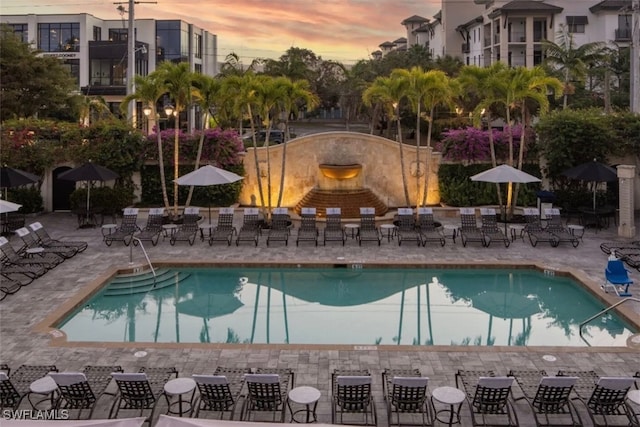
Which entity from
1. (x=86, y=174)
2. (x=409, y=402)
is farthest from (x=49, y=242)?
(x=409, y=402)

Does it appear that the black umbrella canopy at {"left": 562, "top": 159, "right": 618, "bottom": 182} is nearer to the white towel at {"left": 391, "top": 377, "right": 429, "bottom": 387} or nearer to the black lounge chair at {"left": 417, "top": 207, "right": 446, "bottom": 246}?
the black lounge chair at {"left": 417, "top": 207, "right": 446, "bottom": 246}

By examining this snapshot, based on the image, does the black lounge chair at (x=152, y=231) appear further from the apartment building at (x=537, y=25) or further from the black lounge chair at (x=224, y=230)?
the apartment building at (x=537, y=25)

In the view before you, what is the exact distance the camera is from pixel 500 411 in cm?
815

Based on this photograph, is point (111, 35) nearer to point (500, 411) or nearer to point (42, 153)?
point (42, 153)

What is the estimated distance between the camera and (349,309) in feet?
45.8

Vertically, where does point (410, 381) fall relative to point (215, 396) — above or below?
above

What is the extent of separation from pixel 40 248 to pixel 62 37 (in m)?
50.6

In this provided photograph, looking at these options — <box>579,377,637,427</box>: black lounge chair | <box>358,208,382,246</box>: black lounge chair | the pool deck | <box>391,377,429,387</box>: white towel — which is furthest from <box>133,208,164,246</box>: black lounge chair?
<box>579,377,637,427</box>: black lounge chair

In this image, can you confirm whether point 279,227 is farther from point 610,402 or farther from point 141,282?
point 610,402

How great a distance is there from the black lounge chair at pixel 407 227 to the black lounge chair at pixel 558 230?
4421mm

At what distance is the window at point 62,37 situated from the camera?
59875mm

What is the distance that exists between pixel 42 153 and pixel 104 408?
18.2m

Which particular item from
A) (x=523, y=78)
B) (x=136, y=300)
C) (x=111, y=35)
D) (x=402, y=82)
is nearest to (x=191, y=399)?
(x=136, y=300)

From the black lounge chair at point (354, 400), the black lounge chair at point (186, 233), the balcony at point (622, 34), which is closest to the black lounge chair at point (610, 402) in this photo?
the black lounge chair at point (354, 400)
